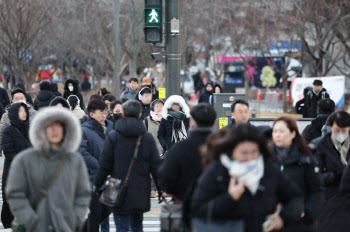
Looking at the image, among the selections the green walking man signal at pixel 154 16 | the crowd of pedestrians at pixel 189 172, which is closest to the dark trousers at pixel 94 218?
the crowd of pedestrians at pixel 189 172

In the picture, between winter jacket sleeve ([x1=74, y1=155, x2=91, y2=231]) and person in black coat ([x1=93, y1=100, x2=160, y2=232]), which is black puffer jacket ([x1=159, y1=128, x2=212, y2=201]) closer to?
winter jacket sleeve ([x1=74, y1=155, x2=91, y2=231])

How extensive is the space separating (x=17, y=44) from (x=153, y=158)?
665 inches

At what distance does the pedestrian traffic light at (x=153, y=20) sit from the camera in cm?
1370

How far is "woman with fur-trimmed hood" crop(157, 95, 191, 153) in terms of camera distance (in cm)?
1069

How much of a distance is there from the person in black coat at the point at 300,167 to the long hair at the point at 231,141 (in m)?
1.16

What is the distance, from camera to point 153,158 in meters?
7.38

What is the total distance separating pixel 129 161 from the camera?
23.8 ft

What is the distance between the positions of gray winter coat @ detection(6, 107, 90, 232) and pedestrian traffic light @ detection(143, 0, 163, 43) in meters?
8.65

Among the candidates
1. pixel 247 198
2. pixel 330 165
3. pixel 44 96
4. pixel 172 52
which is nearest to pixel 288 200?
pixel 247 198

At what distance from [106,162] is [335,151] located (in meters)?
2.30

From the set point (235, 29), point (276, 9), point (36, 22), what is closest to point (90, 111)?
point (36, 22)

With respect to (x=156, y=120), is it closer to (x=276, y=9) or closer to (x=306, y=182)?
(x=306, y=182)

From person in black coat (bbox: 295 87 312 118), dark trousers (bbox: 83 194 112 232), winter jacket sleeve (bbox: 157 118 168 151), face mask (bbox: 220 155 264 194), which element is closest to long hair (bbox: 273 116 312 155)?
face mask (bbox: 220 155 264 194)

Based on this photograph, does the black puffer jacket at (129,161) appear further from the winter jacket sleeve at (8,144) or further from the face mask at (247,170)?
the face mask at (247,170)
